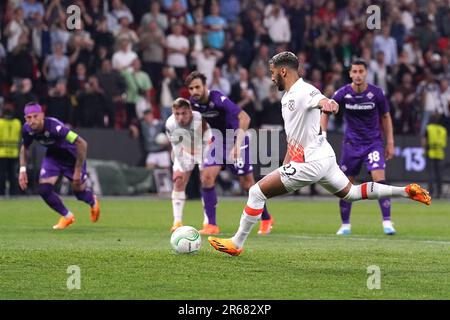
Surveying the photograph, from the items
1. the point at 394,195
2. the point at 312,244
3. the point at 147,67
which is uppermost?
the point at 147,67

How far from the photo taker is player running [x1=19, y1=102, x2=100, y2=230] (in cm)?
1732

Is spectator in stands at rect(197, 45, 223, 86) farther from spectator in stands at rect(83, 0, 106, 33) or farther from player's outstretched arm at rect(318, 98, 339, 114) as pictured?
player's outstretched arm at rect(318, 98, 339, 114)

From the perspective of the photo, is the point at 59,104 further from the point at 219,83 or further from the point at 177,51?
the point at 219,83

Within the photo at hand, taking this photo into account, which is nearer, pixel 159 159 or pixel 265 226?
pixel 265 226

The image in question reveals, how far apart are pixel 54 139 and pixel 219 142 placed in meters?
2.85

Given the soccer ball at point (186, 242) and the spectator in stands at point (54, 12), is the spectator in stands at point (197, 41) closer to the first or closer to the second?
the spectator in stands at point (54, 12)

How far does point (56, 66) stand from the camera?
27375mm

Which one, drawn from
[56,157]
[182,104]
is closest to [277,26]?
[56,157]

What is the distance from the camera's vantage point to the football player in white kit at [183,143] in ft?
55.2

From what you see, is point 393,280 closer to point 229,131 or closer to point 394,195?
point 394,195

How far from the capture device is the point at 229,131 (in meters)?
16.7

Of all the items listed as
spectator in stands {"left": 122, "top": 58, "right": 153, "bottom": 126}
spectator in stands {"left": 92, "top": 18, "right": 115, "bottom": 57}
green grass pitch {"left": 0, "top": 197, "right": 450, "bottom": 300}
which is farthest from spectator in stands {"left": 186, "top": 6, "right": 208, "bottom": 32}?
green grass pitch {"left": 0, "top": 197, "right": 450, "bottom": 300}
